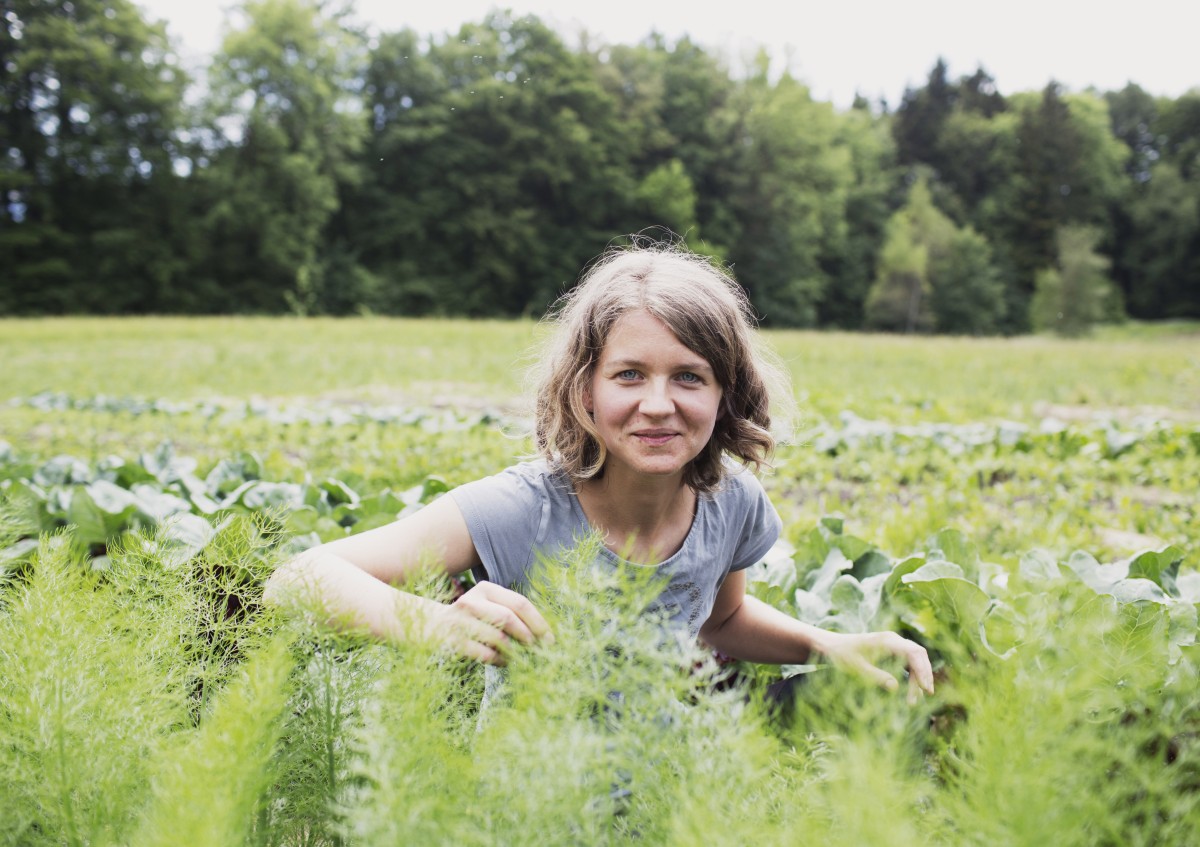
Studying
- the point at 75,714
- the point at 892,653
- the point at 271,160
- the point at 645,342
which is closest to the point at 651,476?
the point at 645,342

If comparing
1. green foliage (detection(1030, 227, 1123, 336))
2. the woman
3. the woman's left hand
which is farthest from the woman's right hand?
green foliage (detection(1030, 227, 1123, 336))

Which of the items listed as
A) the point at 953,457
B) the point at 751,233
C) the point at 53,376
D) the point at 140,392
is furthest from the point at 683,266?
the point at 751,233

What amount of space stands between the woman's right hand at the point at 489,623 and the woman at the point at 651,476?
447 millimetres

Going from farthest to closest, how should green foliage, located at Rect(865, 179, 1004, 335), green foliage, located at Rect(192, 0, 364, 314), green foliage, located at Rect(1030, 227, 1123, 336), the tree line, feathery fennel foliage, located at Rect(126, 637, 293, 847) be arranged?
1. green foliage, located at Rect(865, 179, 1004, 335)
2. green foliage, located at Rect(1030, 227, 1123, 336)
3. green foliage, located at Rect(192, 0, 364, 314)
4. the tree line
5. feathery fennel foliage, located at Rect(126, 637, 293, 847)

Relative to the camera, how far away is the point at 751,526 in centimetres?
221

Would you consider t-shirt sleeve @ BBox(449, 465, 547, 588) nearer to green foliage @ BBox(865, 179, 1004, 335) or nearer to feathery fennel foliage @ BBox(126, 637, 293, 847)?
feathery fennel foliage @ BBox(126, 637, 293, 847)

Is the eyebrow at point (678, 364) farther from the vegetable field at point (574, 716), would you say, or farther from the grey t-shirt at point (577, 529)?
the vegetable field at point (574, 716)

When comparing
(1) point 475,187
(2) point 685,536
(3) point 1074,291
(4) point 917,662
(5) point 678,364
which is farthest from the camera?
(3) point 1074,291

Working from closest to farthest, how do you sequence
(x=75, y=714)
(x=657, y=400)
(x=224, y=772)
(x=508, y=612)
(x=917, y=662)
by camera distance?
(x=224, y=772)
(x=75, y=714)
(x=508, y=612)
(x=917, y=662)
(x=657, y=400)

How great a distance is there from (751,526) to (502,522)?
705 millimetres

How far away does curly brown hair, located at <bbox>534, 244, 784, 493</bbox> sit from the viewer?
6.13 ft

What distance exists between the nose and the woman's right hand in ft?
2.08

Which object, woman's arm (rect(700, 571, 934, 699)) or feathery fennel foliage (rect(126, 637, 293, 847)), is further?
woman's arm (rect(700, 571, 934, 699))

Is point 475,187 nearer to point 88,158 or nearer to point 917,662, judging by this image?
point 88,158
